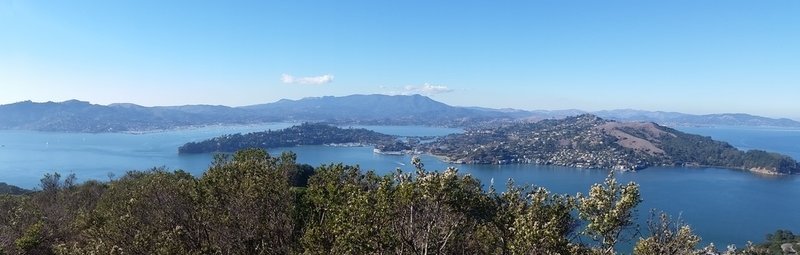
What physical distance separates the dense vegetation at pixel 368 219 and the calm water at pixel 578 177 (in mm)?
46689

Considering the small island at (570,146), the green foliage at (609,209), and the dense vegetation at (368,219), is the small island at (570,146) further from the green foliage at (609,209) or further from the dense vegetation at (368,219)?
the green foliage at (609,209)

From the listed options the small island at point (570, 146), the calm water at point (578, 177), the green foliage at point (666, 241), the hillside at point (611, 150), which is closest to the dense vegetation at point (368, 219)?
the green foliage at point (666, 241)

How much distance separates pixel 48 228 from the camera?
18.9m

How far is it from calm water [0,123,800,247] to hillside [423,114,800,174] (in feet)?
19.0

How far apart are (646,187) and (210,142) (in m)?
99.6

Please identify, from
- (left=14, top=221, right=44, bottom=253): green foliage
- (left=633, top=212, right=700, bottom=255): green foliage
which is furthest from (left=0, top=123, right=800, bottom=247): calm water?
(left=14, top=221, right=44, bottom=253): green foliage

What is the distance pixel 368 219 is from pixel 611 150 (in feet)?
399

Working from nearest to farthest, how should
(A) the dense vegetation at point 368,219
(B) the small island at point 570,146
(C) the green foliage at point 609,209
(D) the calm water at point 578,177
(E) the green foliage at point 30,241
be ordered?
(A) the dense vegetation at point 368,219 < (C) the green foliage at point 609,209 < (E) the green foliage at point 30,241 < (D) the calm water at point 578,177 < (B) the small island at point 570,146

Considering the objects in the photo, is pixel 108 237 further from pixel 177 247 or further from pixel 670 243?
pixel 670 243

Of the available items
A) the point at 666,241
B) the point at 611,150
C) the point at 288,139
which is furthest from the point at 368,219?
the point at 288,139

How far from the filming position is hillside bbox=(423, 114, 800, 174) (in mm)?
108463

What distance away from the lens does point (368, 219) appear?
340 inches

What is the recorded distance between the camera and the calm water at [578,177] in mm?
62125

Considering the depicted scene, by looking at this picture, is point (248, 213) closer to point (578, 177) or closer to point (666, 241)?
point (666, 241)
